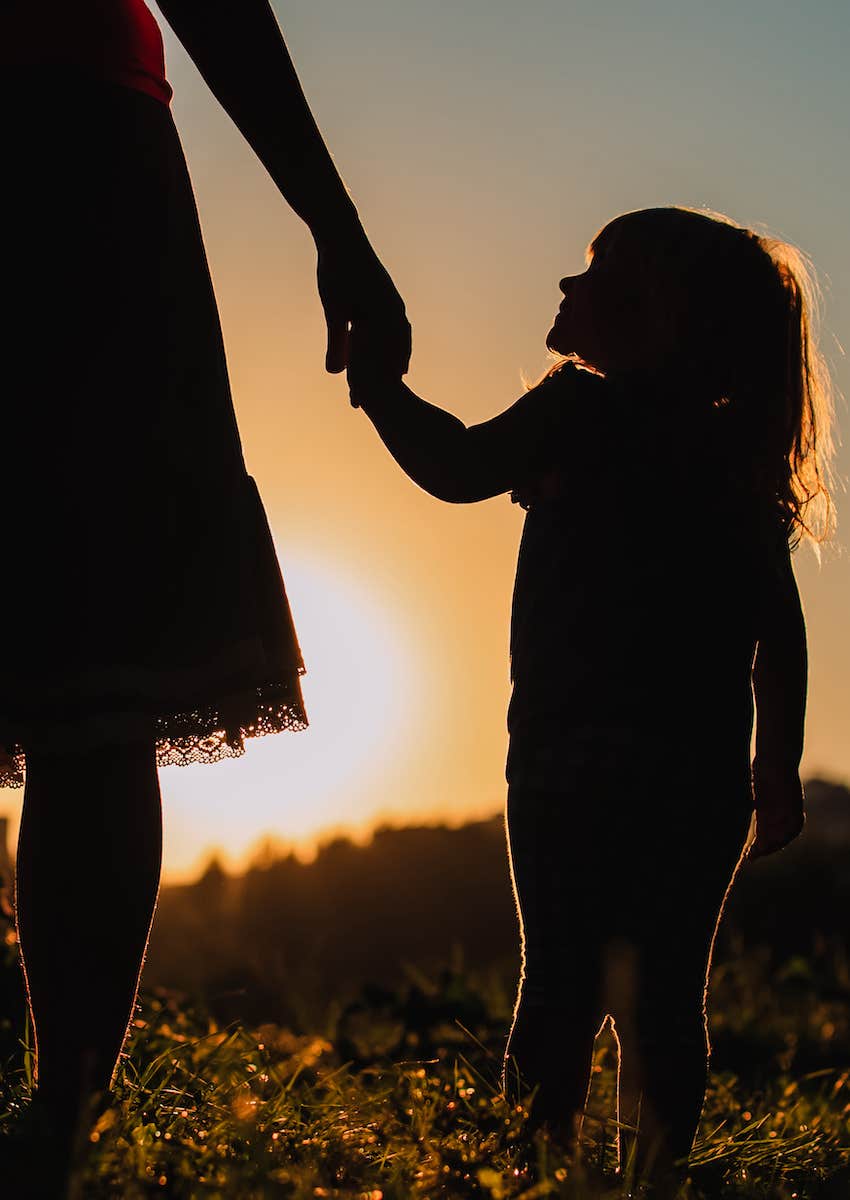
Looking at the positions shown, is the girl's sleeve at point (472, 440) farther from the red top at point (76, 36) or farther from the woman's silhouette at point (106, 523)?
the red top at point (76, 36)

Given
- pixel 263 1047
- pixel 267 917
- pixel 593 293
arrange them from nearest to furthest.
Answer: pixel 593 293 → pixel 263 1047 → pixel 267 917

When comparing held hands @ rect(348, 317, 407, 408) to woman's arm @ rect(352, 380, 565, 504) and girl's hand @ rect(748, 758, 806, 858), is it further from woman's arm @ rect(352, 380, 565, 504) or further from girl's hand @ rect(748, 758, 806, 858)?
girl's hand @ rect(748, 758, 806, 858)

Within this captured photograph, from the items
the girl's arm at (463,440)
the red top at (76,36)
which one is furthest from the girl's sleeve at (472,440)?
the red top at (76,36)

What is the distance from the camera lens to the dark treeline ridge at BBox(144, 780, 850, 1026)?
317 inches

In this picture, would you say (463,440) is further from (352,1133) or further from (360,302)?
(352,1133)

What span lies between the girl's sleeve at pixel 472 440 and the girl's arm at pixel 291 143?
0.33 ft

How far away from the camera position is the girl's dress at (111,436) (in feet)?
6.66

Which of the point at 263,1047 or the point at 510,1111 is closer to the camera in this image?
the point at 510,1111

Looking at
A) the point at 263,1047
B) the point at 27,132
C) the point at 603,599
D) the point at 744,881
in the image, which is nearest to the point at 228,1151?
the point at 263,1047

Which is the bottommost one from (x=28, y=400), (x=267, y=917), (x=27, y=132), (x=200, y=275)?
(x=267, y=917)

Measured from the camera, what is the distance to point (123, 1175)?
1.87m

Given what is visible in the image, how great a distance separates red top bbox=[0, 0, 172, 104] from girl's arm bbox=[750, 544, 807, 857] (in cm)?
165

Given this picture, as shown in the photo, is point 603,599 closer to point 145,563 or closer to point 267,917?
point 145,563

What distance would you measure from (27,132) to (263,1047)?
205 centimetres
